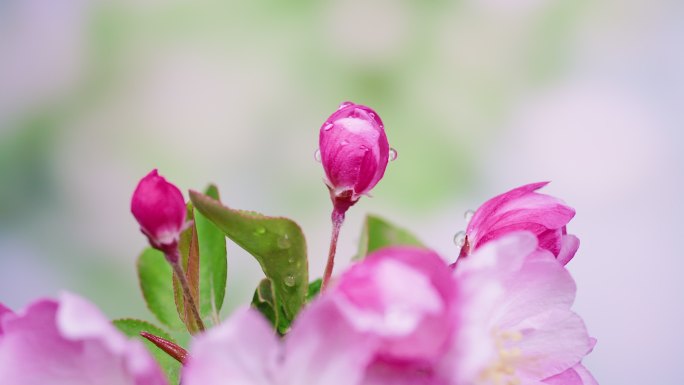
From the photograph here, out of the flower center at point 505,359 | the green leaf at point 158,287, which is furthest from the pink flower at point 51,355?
the green leaf at point 158,287

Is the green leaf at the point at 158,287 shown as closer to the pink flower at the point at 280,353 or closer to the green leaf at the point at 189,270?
the green leaf at the point at 189,270

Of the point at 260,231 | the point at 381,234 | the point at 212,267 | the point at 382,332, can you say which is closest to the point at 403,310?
the point at 382,332

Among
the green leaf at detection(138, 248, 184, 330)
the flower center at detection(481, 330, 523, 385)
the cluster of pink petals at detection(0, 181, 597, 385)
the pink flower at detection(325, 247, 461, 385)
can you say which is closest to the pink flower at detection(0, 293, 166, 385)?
the cluster of pink petals at detection(0, 181, 597, 385)

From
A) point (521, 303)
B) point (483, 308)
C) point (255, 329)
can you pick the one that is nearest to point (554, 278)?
point (521, 303)

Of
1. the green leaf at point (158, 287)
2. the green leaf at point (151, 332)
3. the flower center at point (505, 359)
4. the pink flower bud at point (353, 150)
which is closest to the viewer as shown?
the flower center at point (505, 359)

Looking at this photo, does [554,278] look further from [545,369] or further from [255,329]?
[255,329]

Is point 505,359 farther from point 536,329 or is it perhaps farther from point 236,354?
point 236,354

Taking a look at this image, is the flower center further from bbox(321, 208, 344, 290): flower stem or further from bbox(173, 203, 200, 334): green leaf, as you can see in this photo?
bbox(173, 203, 200, 334): green leaf
